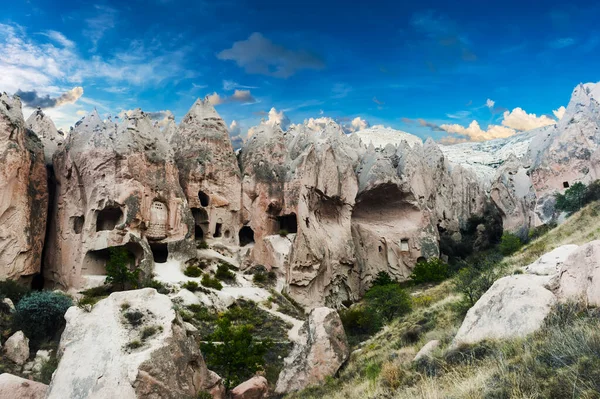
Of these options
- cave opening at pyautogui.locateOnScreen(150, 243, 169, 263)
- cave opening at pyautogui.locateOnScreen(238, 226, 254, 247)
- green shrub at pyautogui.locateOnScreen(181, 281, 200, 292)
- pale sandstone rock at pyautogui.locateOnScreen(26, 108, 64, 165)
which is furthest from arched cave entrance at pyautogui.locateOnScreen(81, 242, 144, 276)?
pale sandstone rock at pyautogui.locateOnScreen(26, 108, 64, 165)

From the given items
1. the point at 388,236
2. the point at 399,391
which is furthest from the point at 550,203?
the point at 399,391

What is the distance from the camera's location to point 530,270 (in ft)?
29.2

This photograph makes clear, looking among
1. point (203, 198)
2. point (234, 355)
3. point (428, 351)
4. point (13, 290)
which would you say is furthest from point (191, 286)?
point (428, 351)

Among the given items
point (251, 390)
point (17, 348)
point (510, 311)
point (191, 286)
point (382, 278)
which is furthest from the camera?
point (382, 278)

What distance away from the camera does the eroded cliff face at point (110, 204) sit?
22578mm

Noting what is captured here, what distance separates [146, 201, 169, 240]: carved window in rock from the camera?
23.9 meters

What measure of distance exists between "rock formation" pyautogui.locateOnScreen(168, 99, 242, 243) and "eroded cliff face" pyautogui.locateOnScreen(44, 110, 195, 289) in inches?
92.1

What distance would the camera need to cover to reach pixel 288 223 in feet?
97.7

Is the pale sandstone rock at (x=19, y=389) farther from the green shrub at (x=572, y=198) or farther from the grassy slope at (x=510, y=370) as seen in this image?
the green shrub at (x=572, y=198)

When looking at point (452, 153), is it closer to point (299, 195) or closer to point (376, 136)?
point (376, 136)

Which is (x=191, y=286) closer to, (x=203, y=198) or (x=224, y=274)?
(x=224, y=274)

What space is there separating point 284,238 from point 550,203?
19.0m

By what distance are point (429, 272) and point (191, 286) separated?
16970 mm

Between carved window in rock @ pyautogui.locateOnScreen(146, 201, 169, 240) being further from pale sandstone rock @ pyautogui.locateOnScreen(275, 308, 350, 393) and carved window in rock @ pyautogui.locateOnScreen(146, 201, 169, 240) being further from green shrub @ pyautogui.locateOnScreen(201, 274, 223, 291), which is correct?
pale sandstone rock @ pyautogui.locateOnScreen(275, 308, 350, 393)
